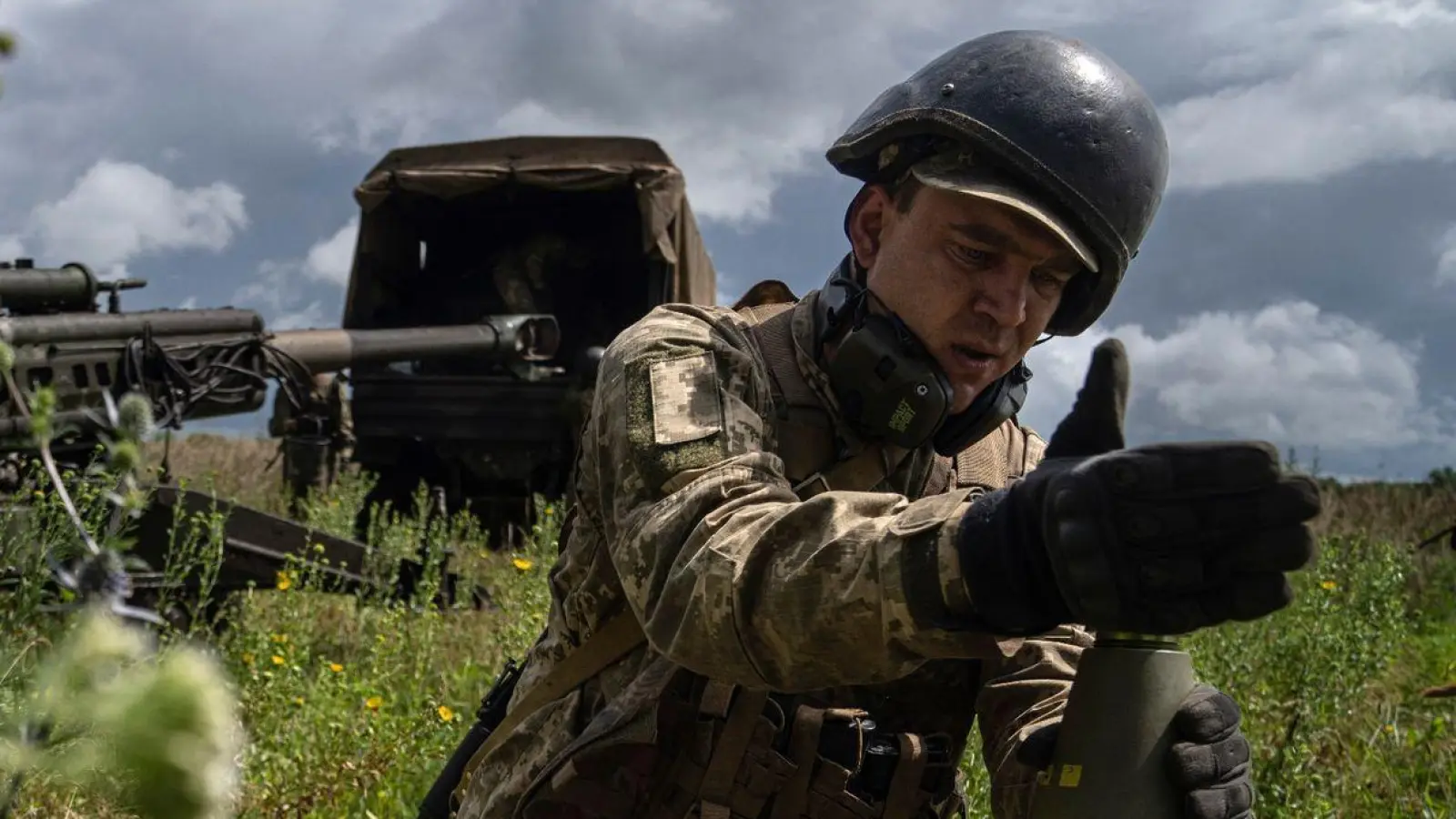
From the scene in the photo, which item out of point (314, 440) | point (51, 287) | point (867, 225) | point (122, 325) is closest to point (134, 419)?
point (867, 225)

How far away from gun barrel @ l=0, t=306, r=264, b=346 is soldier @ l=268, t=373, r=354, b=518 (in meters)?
2.92

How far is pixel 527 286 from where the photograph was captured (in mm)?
11094

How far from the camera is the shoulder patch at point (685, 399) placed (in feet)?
6.05

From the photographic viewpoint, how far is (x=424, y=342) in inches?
380

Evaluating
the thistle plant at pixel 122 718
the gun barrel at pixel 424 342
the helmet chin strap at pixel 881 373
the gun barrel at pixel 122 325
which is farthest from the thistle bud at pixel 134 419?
the gun barrel at pixel 424 342

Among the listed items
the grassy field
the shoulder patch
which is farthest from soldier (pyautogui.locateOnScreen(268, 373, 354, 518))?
the shoulder patch

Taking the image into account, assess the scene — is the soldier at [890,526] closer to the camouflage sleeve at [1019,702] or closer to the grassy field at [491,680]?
the camouflage sleeve at [1019,702]

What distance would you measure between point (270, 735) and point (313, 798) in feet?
1.32

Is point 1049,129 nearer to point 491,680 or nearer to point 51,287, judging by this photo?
point 491,680

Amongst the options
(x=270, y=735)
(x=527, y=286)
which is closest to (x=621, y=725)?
(x=270, y=735)

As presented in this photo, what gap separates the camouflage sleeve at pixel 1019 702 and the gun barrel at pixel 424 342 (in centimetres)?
645

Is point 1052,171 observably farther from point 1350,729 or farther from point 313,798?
point 1350,729

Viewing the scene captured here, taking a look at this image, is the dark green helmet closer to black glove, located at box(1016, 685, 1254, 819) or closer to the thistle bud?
black glove, located at box(1016, 685, 1254, 819)

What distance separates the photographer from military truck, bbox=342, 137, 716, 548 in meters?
10.1
